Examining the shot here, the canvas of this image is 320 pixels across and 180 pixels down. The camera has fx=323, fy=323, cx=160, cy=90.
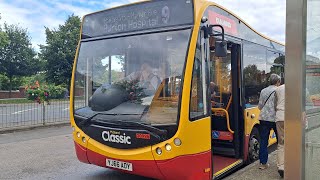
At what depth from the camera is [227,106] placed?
6.39 metres

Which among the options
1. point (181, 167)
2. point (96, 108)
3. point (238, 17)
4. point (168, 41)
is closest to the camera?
point (181, 167)

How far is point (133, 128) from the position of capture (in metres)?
4.69

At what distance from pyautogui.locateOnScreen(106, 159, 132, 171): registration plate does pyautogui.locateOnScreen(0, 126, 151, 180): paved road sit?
3.42 feet

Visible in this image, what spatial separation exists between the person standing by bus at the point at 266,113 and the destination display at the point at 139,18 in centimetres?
223

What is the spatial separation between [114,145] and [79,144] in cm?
81

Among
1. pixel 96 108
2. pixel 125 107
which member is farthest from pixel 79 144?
pixel 125 107

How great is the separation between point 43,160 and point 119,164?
3.25 metres

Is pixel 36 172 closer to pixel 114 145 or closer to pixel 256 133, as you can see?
pixel 114 145

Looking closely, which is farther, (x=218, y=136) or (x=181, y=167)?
(x=218, y=136)

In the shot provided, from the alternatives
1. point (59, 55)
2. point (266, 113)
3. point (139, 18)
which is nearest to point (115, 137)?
point (139, 18)

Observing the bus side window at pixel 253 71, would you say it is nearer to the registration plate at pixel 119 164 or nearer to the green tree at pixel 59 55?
the registration plate at pixel 119 164

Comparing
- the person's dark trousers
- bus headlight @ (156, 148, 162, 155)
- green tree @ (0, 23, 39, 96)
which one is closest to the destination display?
bus headlight @ (156, 148, 162, 155)

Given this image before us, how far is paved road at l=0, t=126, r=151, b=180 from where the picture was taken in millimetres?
6159

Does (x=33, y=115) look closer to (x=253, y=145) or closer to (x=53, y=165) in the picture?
(x=53, y=165)
